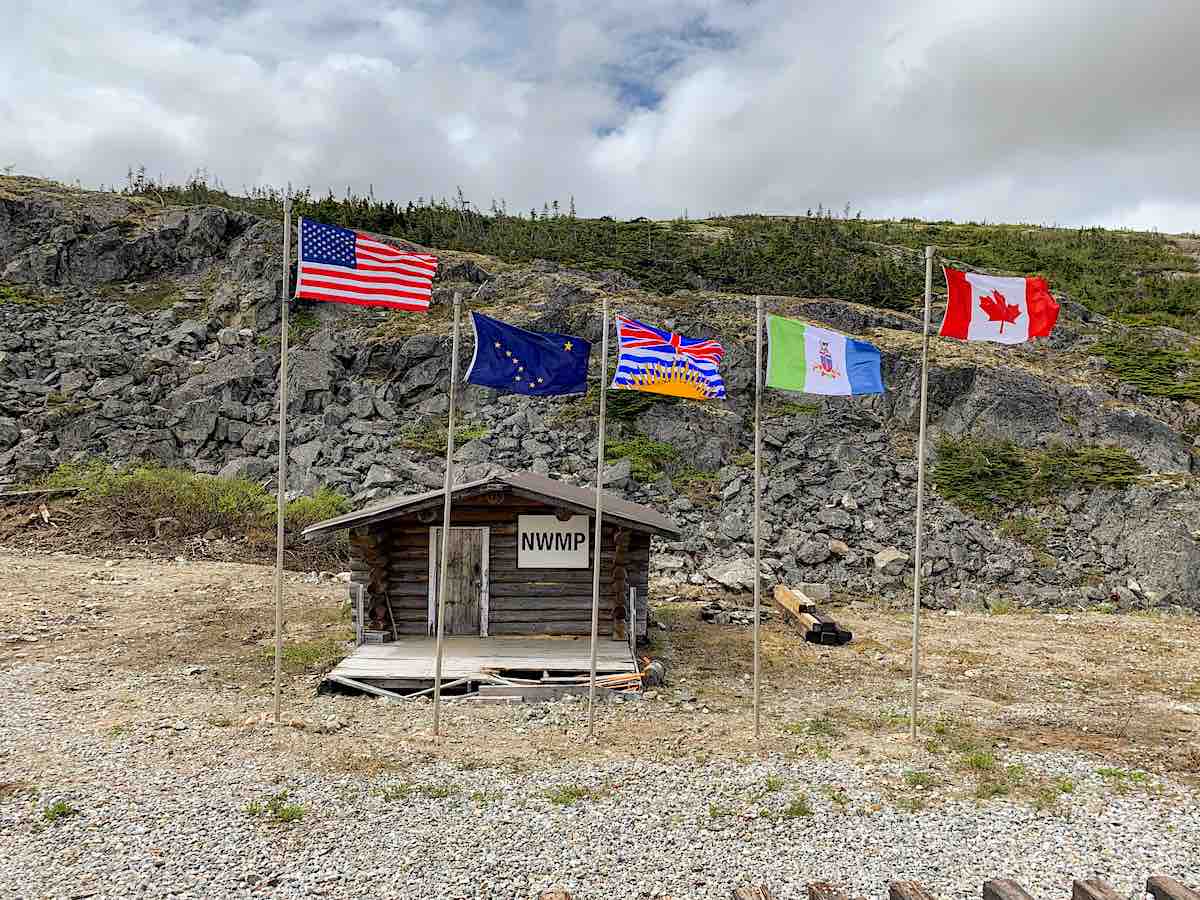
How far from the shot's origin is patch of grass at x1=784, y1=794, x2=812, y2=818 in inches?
316

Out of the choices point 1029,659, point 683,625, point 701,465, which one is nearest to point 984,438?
point 701,465

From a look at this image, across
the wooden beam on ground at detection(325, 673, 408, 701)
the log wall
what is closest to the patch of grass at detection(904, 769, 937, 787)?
the log wall

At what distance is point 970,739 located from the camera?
10.3 metres

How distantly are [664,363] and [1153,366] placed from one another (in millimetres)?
28617

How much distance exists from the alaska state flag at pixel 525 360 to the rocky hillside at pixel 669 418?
35.6 ft

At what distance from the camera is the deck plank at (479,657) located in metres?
12.3

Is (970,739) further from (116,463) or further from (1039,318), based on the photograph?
(116,463)

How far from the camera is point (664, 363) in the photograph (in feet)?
34.8

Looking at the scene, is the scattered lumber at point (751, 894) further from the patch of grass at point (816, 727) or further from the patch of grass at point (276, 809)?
the patch of grass at point (816, 727)

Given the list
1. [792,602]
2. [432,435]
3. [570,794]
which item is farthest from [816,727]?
[432,435]

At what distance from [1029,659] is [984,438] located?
46.0 feet

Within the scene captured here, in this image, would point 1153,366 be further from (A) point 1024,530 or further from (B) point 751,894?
(B) point 751,894

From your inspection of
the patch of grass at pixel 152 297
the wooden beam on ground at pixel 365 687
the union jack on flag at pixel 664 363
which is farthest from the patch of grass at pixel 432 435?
the union jack on flag at pixel 664 363

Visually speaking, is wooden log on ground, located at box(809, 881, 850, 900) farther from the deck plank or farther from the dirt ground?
the deck plank
